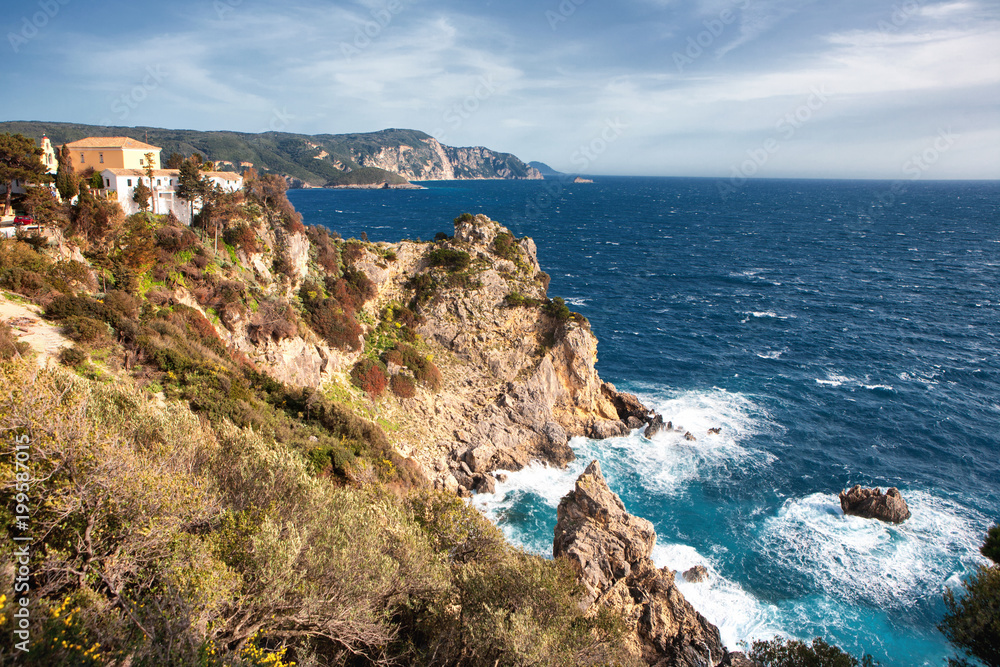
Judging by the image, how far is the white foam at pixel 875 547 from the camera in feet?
109

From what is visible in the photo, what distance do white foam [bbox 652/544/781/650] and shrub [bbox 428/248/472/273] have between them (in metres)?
33.2

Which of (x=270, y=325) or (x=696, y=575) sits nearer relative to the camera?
(x=696, y=575)

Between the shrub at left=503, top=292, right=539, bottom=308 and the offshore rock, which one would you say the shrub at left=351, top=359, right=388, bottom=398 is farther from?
the offshore rock

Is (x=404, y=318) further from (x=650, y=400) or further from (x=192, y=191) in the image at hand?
(x=650, y=400)

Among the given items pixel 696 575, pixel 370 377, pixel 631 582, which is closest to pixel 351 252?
pixel 370 377

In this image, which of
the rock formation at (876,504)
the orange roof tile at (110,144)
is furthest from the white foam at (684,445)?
the orange roof tile at (110,144)

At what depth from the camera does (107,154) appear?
4919cm

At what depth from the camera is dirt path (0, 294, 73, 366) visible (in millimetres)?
25000

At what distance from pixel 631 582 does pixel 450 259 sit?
121ft

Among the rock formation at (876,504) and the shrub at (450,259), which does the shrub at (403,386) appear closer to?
the shrub at (450,259)

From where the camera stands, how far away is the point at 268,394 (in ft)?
113

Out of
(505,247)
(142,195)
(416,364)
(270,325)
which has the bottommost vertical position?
(416,364)

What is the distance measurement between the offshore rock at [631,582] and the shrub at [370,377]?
20.0 m

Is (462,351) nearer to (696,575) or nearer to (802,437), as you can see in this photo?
(696,575)
